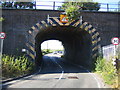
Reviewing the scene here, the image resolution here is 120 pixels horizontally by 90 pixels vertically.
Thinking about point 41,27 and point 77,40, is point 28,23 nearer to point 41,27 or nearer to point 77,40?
point 41,27

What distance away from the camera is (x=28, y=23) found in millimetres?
20281

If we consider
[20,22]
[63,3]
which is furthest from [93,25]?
[20,22]

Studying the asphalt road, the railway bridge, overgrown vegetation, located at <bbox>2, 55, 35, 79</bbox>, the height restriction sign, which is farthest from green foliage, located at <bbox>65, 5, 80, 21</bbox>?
overgrown vegetation, located at <bbox>2, 55, 35, 79</bbox>

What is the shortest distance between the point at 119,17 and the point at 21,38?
40.3 ft

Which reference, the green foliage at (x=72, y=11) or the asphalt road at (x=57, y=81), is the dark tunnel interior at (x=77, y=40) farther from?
the asphalt road at (x=57, y=81)

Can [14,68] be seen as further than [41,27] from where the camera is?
No

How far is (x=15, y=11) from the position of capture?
20.3 metres

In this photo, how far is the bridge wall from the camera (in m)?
19.9

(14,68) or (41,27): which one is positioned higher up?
(41,27)

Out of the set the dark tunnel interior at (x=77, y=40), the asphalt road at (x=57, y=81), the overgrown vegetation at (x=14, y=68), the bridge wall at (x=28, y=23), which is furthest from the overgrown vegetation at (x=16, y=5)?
the asphalt road at (x=57, y=81)

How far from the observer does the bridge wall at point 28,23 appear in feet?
65.3

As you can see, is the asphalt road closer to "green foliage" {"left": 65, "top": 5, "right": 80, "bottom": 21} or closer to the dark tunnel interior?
the dark tunnel interior

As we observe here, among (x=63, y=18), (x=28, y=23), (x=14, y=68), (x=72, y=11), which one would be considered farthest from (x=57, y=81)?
(x=63, y=18)

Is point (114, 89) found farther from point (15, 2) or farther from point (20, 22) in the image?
point (15, 2)
